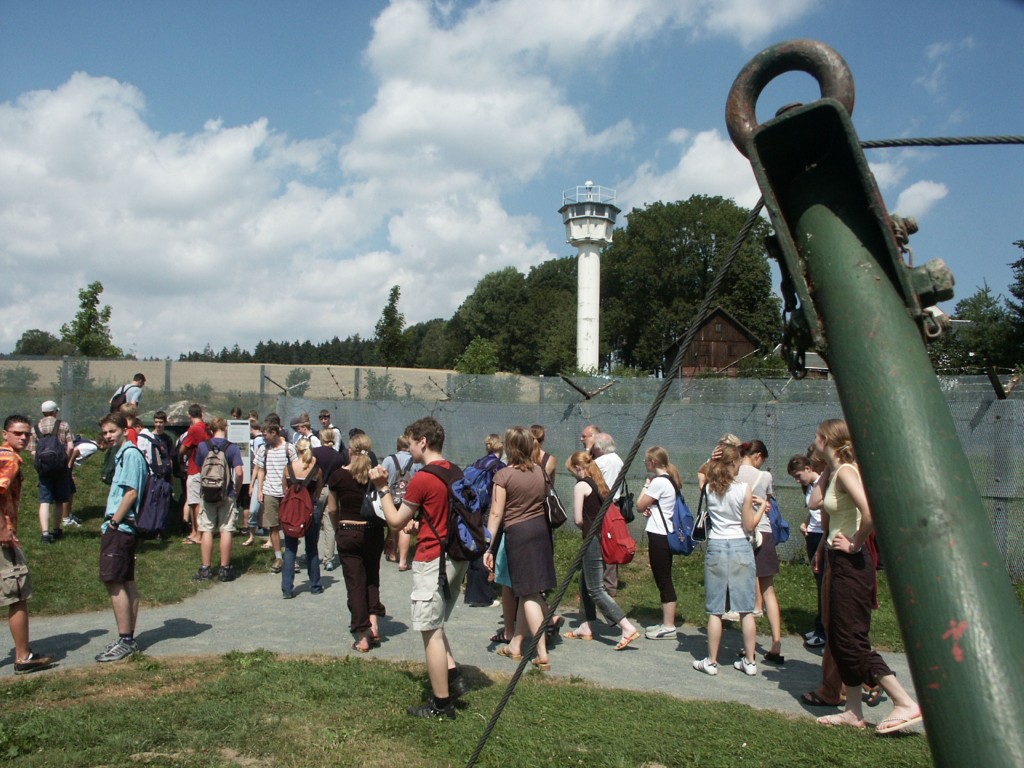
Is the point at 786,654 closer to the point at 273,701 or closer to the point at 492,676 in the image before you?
the point at 492,676

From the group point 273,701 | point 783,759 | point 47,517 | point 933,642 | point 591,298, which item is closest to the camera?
point 933,642

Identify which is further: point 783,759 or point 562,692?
point 562,692

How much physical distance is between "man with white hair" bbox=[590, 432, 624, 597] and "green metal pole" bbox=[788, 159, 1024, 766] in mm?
6646

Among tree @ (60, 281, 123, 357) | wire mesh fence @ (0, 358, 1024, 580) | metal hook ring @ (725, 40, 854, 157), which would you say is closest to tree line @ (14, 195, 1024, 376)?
tree @ (60, 281, 123, 357)

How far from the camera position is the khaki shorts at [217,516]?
10703 millimetres

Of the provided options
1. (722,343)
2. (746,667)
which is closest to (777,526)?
(746,667)

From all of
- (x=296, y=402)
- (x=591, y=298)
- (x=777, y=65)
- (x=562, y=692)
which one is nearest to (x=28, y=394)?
(x=296, y=402)

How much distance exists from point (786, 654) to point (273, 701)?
15.2 ft

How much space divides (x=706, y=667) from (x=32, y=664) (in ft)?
18.5

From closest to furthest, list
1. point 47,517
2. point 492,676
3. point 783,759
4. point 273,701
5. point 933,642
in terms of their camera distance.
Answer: point 933,642 → point 783,759 → point 273,701 → point 492,676 → point 47,517

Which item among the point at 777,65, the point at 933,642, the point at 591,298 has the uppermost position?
the point at 591,298

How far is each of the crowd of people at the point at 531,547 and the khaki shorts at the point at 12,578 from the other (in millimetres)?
14

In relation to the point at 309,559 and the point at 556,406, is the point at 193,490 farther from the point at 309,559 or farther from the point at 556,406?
the point at 556,406

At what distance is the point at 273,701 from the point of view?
19.0 feet
